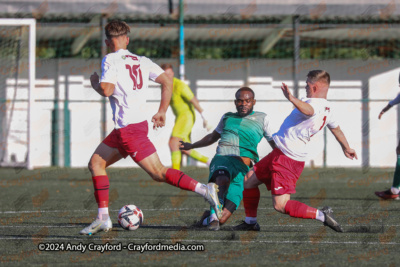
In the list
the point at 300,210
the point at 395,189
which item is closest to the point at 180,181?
the point at 300,210

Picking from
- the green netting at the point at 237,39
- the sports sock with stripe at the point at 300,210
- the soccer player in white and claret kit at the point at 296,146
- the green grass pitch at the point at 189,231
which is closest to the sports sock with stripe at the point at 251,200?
the green grass pitch at the point at 189,231

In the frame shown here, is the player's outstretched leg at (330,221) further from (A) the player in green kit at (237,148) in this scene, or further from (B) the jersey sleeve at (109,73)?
(B) the jersey sleeve at (109,73)

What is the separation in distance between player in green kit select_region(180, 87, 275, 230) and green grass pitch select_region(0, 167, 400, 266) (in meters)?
0.34

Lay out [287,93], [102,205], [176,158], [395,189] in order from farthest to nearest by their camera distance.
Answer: [176,158], [395,189], [102,205], [287,93]

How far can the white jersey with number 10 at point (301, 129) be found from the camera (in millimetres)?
6734

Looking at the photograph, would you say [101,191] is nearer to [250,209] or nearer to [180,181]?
[180,181]

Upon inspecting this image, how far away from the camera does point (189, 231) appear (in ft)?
23.1

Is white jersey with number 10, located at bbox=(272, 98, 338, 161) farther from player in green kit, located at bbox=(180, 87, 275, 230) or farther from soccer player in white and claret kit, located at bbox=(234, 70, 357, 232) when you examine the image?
player in green kit, located at bbox=(180, 87, 275, 230)

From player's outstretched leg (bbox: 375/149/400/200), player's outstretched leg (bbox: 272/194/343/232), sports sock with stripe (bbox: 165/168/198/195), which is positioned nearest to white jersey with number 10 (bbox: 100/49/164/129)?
sports sock with stripe (bbox: 165/168/198/195)

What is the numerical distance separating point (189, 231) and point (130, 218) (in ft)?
1.87

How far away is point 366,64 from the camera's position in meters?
22.7

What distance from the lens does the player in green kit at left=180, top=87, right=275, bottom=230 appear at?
745 cm

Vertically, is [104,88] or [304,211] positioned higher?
[104,88]

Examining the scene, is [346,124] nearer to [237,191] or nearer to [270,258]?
[237,191]
